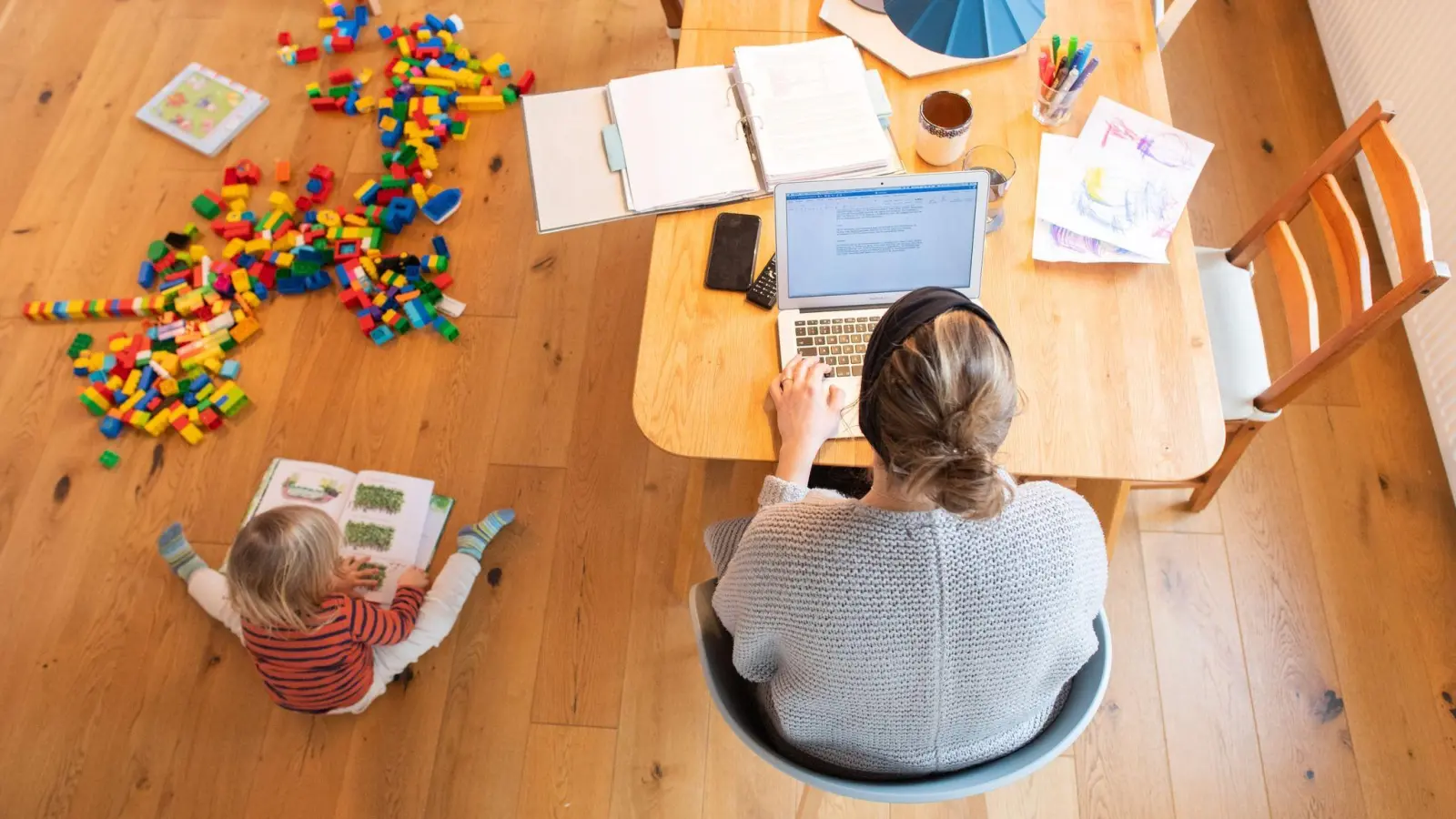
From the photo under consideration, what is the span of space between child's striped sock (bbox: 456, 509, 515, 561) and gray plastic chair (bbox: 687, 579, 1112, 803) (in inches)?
33.0

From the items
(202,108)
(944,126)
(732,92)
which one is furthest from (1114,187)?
(202,108)

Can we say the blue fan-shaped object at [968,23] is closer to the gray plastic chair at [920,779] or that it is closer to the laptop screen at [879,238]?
the laptop screen at [879,238]

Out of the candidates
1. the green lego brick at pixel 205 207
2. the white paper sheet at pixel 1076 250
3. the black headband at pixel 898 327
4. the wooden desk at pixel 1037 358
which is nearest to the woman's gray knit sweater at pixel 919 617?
the black headband at pixel 898 327

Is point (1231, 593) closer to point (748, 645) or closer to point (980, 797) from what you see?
point (980, 797)

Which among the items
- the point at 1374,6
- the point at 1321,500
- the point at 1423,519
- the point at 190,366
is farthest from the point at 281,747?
the point at 1374,6

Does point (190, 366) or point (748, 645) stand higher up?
point (748, 645)

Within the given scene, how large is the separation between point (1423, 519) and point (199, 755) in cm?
256

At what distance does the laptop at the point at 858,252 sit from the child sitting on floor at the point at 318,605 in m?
0.92

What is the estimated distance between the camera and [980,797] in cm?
176

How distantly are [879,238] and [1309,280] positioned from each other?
838 millimetres

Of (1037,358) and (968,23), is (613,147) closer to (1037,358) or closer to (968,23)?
(968,23)

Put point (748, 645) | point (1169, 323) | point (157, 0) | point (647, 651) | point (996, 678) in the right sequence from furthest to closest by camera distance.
→ point (157, 0)
point (647, 651)
point (1169, 323)
point (748, 645)
point (996, 678)

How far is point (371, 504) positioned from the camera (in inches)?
80.5

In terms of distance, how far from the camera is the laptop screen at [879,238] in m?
1.23
